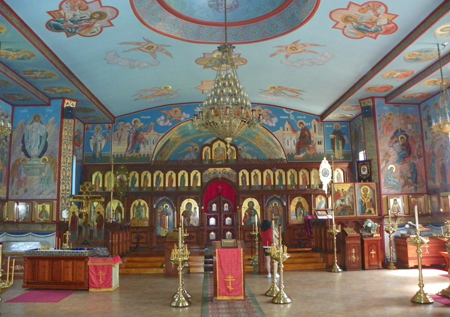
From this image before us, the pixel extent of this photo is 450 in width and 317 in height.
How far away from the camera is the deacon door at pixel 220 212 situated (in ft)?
60.2

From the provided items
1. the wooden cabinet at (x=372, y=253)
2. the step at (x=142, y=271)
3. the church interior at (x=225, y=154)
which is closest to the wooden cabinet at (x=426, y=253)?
the church interior at (x=225, y=154)

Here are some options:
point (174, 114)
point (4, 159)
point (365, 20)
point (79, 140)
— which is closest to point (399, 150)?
point (365, 20)

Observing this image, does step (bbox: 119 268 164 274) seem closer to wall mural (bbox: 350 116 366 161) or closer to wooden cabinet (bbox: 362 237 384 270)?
wooden cabinet (bbox: 362 237 384 270)

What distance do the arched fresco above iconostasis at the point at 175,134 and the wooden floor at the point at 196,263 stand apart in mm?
5258

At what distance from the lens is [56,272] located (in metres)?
10.4

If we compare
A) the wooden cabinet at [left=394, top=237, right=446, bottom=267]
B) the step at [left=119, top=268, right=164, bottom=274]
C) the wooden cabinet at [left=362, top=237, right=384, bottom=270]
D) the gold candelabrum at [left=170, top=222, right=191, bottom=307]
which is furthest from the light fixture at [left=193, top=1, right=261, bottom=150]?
the wooden cabinet at [left=394, top=237, right=446, bottom=267]

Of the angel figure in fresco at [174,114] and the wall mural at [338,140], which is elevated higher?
the angel figure in fresco at [174,114]

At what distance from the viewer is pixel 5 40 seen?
9.58m

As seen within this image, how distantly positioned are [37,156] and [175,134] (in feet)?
21.0

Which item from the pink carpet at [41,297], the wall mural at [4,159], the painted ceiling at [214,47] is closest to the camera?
the pink carpet at [41,297]

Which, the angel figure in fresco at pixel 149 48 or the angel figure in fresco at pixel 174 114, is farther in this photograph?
the angel figure in fresco at pixel 174 114

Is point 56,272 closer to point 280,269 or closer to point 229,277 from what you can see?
point 229,277

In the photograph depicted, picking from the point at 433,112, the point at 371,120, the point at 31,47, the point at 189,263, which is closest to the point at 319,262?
the point at 189,263

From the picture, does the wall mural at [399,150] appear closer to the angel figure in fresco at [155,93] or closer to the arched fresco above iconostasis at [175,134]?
the arched fresco above iconostasis at [175,134]
